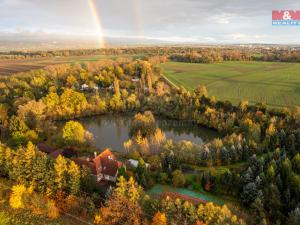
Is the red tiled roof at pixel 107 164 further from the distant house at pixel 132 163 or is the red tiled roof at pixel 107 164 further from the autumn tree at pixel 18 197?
the autumn tree at pixel 18 197

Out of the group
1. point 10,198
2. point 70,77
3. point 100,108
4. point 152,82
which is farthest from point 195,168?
point 70,77

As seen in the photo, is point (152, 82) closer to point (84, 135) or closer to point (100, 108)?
point (100, 108)

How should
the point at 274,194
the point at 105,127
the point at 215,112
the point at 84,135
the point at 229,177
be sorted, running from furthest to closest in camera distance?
the point at 105,127 < the point at 215,112 < the point at 84,135 < the point at 229,177 < the point at 274,194

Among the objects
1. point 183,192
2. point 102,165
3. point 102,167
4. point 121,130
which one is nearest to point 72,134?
point 102,165

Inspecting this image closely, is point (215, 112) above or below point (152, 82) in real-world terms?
below

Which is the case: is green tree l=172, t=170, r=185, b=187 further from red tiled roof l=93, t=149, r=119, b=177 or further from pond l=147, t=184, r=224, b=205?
red tiled roof l=93, t=149, r=119, b=177

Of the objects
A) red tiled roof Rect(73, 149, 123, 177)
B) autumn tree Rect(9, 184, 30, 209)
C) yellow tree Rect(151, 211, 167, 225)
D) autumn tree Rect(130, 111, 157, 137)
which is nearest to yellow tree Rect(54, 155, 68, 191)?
autumn tree Rect(9, 184, 30, 209)
